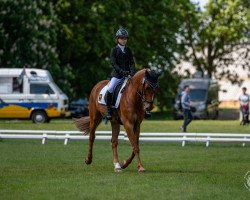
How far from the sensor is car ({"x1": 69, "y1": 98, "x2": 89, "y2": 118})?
6469 cm

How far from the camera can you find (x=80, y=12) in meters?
59.9

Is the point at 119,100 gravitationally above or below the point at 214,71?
above

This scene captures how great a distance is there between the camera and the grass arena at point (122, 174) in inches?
558

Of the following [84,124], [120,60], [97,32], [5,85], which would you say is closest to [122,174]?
[120,60]

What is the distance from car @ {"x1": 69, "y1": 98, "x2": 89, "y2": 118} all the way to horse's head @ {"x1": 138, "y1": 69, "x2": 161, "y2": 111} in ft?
152

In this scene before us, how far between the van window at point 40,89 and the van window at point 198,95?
20.3 metres

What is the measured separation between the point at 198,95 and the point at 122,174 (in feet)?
159

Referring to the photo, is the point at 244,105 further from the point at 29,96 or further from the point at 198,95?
the point at 198,95

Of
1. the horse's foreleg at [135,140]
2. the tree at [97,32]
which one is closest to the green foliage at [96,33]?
the tree at [97,32]

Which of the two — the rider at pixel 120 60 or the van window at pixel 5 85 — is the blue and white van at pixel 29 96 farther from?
the rider at pixel 120 60

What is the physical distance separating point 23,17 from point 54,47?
133 inches

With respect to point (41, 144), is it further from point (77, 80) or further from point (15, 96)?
point (77, 80)

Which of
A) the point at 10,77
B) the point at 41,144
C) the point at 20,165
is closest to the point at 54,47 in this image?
the point at 10,77

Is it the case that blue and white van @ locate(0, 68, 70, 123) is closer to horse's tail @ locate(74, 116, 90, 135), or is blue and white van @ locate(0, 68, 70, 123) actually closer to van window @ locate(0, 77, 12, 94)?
van window @ locate(0, 77, 12, 94)
